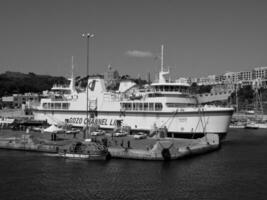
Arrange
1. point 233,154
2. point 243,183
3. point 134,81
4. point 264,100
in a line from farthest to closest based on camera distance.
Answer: point 264,100, point 134,81, point 233,154, point 243,183

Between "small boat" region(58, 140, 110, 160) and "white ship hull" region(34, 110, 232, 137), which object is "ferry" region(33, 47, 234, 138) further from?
"small boat" region(58, 140, 110, 160)

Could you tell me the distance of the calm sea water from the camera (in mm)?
24422

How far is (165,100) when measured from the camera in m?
51.3

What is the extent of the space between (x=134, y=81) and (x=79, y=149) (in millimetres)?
27663

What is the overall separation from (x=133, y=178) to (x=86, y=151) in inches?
378

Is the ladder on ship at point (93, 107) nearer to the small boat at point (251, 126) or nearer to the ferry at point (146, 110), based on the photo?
the ferry at point (146, 110)

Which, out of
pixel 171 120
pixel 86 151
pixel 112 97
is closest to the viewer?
pixel 86 151

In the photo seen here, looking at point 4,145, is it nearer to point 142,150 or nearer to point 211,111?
point 142,150

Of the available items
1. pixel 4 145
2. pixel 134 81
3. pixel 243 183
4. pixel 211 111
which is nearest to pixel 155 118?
pixel 211 111

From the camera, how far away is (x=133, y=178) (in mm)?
28609

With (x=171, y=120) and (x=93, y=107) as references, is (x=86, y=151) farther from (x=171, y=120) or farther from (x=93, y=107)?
(x=93, y=107)

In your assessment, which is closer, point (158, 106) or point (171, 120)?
point (171, 120)

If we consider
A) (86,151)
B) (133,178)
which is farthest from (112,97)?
(133,178)

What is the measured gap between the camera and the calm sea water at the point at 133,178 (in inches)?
961
